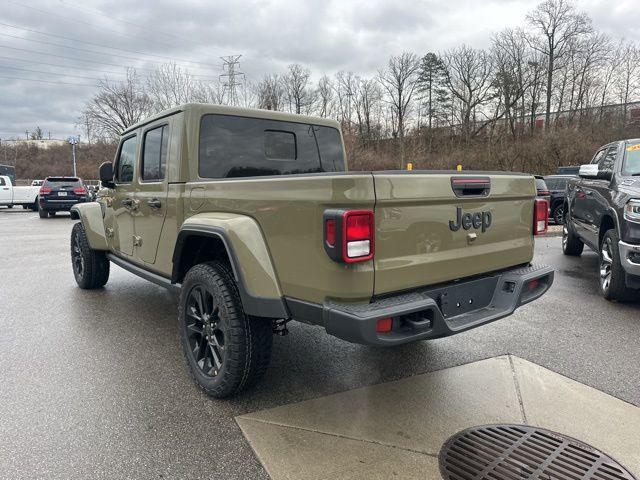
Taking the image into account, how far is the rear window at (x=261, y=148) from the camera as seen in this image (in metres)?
3.57

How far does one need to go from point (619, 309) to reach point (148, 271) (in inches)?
196

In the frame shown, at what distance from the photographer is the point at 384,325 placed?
2.28 m

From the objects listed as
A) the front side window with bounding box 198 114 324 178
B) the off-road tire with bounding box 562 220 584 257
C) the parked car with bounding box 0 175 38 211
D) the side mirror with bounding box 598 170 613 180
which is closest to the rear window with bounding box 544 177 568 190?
the off-road tire with bounding box 562 220 584 257

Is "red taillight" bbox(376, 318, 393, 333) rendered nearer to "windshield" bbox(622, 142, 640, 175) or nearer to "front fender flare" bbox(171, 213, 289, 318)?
"front fender flare" bbox(171, 213, 289, 318)

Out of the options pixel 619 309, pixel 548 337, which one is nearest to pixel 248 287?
pixel 548 337

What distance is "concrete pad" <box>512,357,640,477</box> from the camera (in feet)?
8.30

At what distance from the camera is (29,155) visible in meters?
68.4

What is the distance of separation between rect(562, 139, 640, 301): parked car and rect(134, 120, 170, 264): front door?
181 inches

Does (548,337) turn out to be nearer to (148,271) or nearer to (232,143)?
(232,143)

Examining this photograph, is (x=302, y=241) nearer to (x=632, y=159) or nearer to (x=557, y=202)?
(x=632, y=159)

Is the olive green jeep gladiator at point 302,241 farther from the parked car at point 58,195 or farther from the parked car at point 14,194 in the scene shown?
the parked car at point 14,194

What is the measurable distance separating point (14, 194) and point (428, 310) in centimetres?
2465

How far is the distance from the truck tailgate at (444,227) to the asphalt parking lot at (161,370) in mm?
1132

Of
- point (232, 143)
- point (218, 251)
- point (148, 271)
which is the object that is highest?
point (232, 143)
